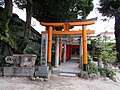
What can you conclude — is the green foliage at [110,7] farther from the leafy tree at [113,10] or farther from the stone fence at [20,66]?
the stone fence at [20,66]

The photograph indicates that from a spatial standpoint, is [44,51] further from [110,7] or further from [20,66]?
[110,7]

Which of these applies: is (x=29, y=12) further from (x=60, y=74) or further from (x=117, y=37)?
(x=117, y=37)

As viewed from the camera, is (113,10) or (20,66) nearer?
(20,66)

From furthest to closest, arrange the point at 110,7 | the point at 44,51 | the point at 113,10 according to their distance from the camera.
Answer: the point at 110,7
the point at 113,10
the point at 44,51

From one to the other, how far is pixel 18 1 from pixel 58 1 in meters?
3.71

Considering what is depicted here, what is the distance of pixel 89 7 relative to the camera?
17.9 meters

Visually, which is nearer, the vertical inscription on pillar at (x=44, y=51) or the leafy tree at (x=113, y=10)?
the vertical inscription on pillar at (x=44, y=51)

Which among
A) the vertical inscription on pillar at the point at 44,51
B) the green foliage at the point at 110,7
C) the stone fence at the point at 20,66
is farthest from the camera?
the green foliage at the point at 110,7

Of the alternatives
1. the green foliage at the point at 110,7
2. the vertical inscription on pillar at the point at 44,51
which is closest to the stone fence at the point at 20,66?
the vertical inscription on pillar at the point at 44,51

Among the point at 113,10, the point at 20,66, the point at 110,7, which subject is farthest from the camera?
the point at 110,7

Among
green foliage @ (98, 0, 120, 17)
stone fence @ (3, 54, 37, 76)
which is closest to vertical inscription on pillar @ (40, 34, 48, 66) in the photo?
stone fence @ (3, 54, 37, 76)

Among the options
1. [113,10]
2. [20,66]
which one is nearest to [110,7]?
[113,10]

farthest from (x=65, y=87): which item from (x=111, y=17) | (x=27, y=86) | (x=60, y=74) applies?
(x=111, y=17)

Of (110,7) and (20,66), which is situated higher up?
(110,7)
